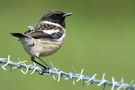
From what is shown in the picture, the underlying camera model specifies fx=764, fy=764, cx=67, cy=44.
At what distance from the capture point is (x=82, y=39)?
18031 mm

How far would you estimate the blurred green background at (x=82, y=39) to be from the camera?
14.6 meters

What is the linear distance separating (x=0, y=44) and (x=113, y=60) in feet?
8.86

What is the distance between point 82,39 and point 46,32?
8126mm

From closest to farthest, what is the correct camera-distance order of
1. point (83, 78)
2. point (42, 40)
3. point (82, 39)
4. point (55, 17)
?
point (83, 78), point (42, 40), point (55, 17), point (82, 39)

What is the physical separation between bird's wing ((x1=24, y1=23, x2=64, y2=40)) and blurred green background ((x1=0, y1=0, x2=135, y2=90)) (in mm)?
3622

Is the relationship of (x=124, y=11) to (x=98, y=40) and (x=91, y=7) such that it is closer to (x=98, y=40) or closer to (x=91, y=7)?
(x=91, y=7)

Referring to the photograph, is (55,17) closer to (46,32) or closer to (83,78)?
(46,32)

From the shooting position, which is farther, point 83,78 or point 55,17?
point 55,17

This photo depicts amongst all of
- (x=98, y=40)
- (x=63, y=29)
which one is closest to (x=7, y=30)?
(x=98, y=40)

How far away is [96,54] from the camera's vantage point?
54.4 ft

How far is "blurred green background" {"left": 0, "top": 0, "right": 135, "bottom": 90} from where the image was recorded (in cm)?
1463

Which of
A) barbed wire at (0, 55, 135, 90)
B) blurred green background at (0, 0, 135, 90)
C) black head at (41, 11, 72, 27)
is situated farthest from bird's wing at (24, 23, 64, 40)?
blurred green background at (0, 0, 135, 90)

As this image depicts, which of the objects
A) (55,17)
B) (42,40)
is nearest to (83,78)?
(42,40)

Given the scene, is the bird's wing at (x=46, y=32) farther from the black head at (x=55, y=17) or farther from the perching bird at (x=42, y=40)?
the black head at (x=55, y=17)
